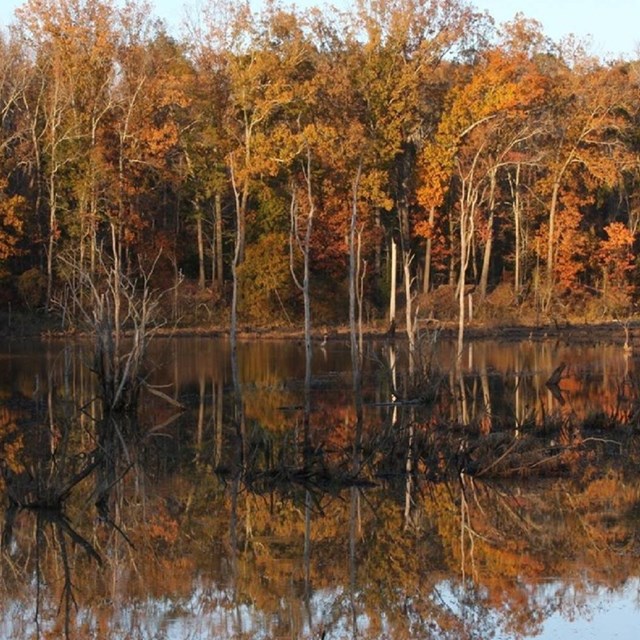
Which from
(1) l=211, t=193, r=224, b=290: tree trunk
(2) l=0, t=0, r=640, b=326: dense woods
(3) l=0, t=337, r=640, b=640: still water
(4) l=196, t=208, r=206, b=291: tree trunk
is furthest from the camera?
(4) l=196, t=208, r=206, b=291: tree trunk

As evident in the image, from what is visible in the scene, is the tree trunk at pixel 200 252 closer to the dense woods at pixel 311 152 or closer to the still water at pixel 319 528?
the dense woods at pixel 311 152

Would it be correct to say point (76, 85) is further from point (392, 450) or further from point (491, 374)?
point (392, 450)

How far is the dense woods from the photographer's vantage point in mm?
45719

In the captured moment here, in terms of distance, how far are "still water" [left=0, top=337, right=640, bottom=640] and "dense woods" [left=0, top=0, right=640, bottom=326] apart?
80.7 feet

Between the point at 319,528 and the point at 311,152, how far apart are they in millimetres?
33701

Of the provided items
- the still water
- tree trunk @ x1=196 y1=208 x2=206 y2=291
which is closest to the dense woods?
tree trunk @ x1=196 y1=208 x2=206 y2=291

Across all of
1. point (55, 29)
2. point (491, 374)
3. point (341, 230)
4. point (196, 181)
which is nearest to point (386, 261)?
point (341, 230)

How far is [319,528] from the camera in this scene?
12422mm

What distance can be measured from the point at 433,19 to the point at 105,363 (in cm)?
2961

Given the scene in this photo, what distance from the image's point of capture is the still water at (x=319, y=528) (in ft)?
31.2

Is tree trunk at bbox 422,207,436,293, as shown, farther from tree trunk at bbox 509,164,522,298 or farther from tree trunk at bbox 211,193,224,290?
tree trunk at bbox 211,193,224,290

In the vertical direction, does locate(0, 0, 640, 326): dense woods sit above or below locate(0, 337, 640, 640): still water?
above

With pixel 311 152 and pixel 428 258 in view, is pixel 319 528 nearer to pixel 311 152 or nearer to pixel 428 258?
pixel 311 152

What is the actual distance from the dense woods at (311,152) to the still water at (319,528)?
2459cm
